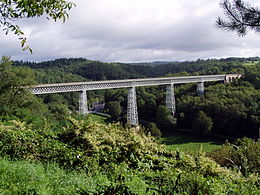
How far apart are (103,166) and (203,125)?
38286mm

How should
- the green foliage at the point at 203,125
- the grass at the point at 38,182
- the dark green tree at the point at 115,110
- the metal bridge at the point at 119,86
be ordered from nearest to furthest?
the grass at the point at 38,182 → the metal bridge at the point at 119,86 → the green foliage at the point at 203,125 → the dark green tree at the point at 115,110

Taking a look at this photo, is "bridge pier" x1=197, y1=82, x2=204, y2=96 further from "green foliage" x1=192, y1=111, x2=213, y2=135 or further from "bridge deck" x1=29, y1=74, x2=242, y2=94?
"green foliage" x1=192, y1=111, x2=213, y2=135

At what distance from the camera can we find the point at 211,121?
41562 millimetres

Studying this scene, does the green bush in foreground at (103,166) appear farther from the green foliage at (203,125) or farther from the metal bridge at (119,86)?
the green foliage at (203,125)

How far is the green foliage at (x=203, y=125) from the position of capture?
4046 cm

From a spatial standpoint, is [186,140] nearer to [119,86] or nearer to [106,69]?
[119,86]

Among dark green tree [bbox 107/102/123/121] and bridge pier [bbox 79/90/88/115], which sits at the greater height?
bridge pier [bbox 79/90/88/115]

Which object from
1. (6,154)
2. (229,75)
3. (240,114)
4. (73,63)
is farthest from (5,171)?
(73,63)

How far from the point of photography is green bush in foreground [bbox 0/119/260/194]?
331cm

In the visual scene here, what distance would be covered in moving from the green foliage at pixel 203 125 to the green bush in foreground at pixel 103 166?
36823 millimetres

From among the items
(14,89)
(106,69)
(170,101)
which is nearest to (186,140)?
(170,101)

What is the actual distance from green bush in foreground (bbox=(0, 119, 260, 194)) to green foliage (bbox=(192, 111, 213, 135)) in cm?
3682

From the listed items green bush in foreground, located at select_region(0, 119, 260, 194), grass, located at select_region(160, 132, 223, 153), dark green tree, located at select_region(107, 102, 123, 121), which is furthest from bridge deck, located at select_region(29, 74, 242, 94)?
green bush in foreground, located at select_region(0, 119, 260, 194)

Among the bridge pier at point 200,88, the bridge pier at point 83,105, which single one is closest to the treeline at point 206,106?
the bridge pier at point 200,88
